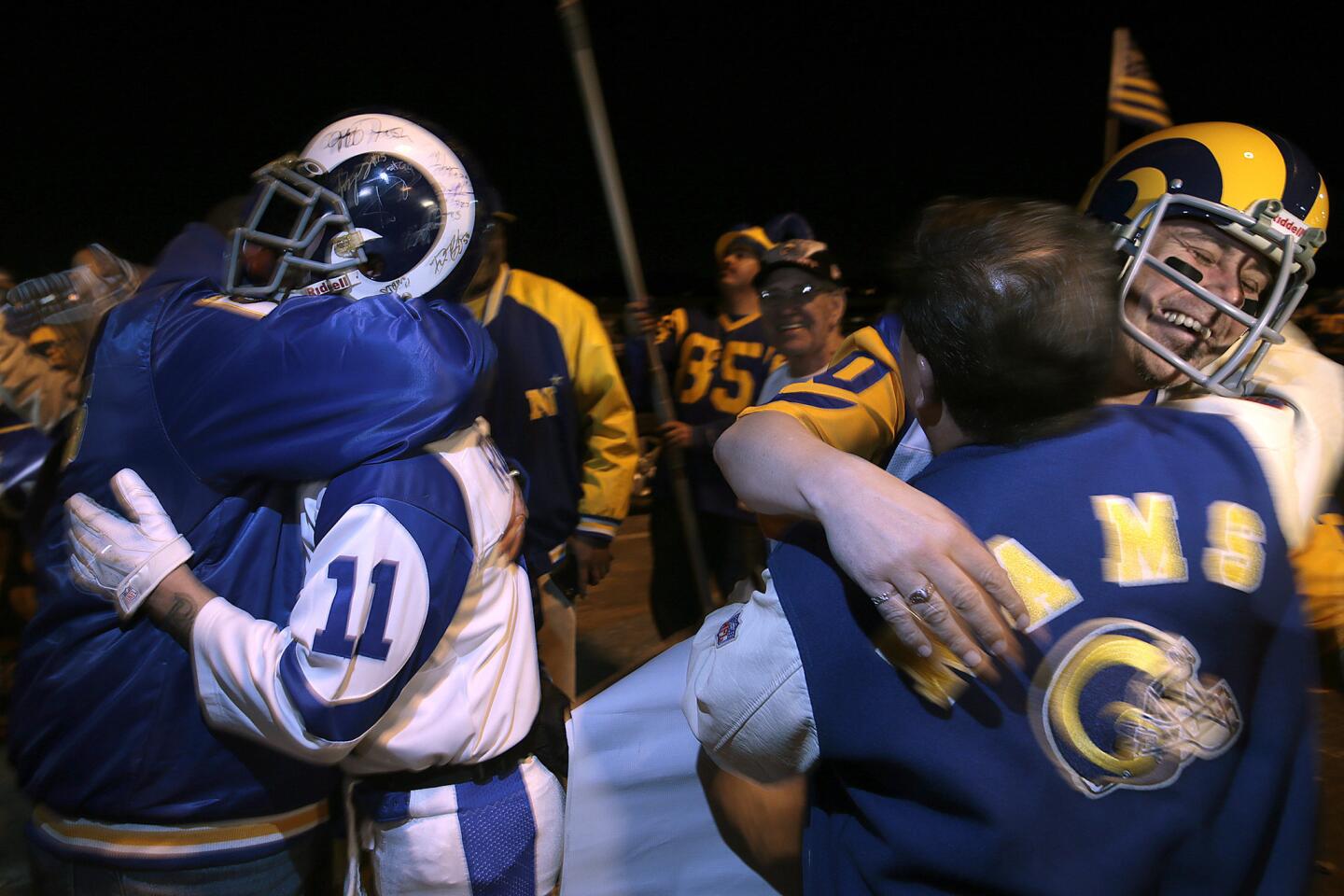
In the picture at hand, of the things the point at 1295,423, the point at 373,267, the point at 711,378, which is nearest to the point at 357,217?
the point at 373,267

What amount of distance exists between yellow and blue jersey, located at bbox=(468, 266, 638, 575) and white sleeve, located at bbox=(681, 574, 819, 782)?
2.36 m

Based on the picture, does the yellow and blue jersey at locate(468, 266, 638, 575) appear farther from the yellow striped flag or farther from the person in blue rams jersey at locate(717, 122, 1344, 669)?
the yellow striped flag

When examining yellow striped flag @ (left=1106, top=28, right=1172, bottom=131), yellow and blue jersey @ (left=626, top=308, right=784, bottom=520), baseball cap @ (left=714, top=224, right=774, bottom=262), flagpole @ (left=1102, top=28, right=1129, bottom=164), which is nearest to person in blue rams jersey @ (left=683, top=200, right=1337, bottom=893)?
flagpole @ (left=1102, top=28, right=1129, bottom=164)

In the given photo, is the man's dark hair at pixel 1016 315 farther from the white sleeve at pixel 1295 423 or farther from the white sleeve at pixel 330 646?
the white sleeve at pixel 330 646

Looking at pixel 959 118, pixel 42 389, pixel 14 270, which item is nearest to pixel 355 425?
pixel 42 389

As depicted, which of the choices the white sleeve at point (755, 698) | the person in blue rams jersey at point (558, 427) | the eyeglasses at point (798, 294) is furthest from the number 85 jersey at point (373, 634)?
the eyeglasses at point (798, 294)

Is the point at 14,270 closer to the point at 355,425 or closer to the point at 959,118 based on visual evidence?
the point at 355,425

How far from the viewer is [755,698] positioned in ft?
3.68

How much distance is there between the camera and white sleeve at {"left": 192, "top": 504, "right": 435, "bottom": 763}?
1354 mm

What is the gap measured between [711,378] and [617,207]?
4.66 ft

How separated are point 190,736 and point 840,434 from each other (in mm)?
1244

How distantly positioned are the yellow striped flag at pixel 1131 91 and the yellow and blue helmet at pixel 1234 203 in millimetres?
1516

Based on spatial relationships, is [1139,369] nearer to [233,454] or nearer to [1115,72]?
[233,454]

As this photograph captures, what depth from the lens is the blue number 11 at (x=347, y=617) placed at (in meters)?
1.35
